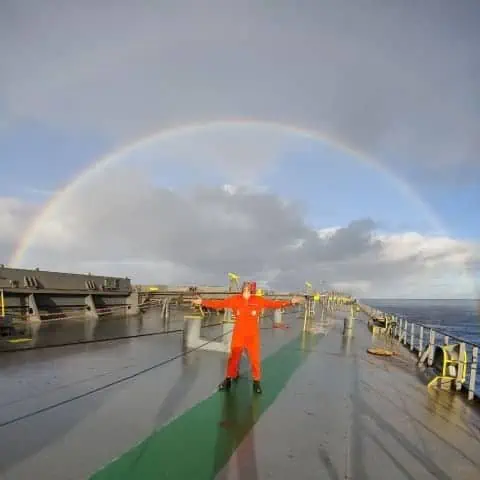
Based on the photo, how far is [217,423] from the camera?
19.0 feet

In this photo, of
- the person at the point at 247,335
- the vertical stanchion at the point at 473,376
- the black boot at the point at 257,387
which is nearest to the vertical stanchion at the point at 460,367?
the vertical stanchion at the point at 473,376

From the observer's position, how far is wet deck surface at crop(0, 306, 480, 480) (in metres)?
4.43

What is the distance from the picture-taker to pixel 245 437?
17.3ft

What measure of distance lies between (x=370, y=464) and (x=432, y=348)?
884 cm

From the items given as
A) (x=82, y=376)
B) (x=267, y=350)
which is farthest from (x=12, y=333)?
(x=267, y=350)

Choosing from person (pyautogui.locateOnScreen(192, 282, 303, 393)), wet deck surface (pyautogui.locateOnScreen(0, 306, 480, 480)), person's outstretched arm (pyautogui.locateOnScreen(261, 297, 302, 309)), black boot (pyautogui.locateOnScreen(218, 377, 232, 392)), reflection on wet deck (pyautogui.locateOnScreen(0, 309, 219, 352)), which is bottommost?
reflection on wet deck (pyautogui.locateOnScreen(0, 309, 219, 352))

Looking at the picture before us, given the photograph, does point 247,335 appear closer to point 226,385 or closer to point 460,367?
point 226,385

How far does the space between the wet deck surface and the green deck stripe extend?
1 centimetres

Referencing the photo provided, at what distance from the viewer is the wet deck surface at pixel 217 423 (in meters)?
4.43

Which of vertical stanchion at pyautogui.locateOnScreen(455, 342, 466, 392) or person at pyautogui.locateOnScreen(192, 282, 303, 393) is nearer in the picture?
person at pyautogui.locateOnScreen(192, 282, 303, 393)

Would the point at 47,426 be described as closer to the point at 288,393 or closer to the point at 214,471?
the point at 214,471

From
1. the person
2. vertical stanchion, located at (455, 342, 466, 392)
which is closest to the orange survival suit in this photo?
the person

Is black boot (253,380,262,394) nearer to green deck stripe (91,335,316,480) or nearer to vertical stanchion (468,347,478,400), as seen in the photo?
green deck stripe (91,335,316,480)

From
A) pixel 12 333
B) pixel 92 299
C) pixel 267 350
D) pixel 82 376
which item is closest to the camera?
pixel 82 376
